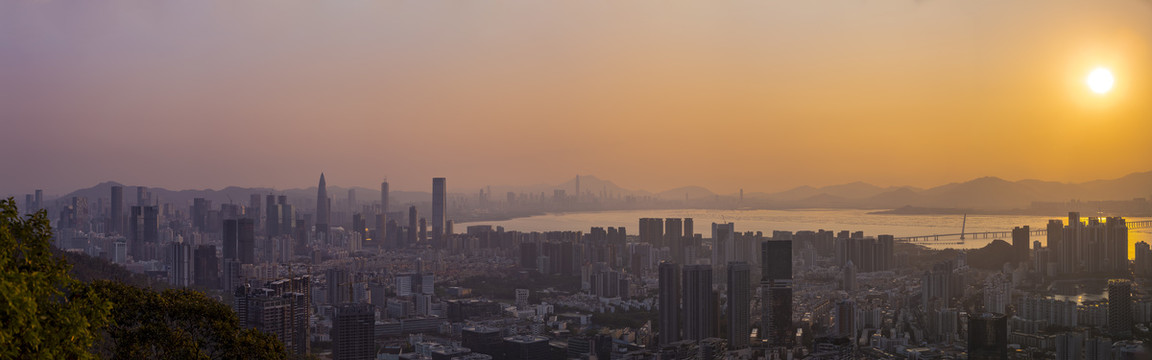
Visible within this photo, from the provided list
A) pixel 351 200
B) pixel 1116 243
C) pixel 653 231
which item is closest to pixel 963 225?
pixel 1116 243

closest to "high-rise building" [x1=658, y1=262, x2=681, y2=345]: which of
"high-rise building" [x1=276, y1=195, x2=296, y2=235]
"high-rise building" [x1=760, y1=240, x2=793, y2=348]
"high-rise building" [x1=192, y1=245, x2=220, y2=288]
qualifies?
"high-rise building" [x1=760, y1=240, x2=793, y2=348]

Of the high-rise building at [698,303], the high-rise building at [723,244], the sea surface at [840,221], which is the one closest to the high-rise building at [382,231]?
the sea surface at [840,221]

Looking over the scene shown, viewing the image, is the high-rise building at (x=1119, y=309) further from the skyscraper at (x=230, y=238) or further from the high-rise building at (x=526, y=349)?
the skyscraper at (x=230, y=238)

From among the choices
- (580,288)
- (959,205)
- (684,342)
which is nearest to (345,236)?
(580,288)

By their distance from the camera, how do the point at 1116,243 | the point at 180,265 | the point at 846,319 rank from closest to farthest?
the point at 1116,243 < the point at 846,319 < the point at 180,265

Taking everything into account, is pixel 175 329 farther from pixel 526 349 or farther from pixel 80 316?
pixel 526 349

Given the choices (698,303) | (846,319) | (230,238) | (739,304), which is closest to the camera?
(846,319)

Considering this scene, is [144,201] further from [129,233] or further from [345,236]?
[345,236]
